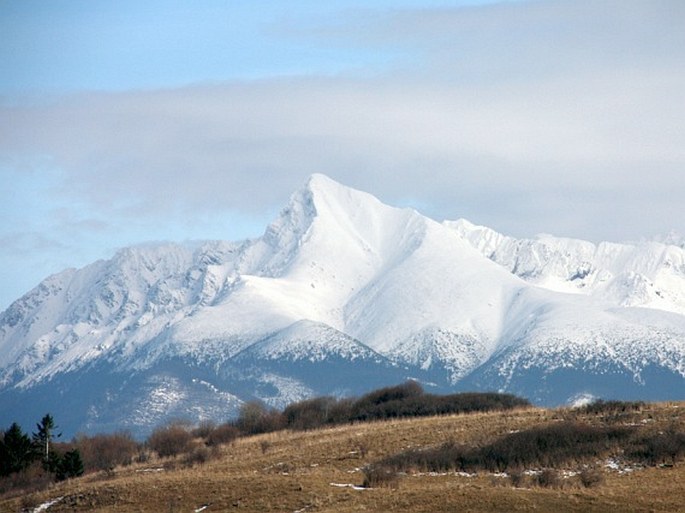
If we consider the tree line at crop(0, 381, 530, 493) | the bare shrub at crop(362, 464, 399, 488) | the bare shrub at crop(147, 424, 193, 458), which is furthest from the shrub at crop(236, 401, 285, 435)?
the bare shrub at crop(362, 464, 399, 488)

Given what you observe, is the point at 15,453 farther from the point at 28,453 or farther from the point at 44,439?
the point at 44,439

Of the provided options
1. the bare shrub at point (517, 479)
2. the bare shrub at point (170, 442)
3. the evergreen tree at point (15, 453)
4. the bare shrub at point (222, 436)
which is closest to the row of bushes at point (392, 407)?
the bare shrub at point (222, 436)

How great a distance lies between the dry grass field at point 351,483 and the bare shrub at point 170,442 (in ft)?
21.2

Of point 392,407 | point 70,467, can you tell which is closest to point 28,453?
point 70,467

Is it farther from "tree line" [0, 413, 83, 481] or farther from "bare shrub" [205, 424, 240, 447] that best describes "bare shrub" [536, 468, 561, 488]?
"tree line" [0, 413, 83, 481]

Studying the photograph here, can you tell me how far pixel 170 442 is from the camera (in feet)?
419

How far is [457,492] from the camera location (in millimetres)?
82062

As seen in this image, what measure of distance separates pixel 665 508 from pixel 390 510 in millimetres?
14571

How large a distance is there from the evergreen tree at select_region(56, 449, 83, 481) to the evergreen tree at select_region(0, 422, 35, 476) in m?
8.47

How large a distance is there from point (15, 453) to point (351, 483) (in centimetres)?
4508

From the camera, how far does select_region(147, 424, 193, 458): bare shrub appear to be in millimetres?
123875

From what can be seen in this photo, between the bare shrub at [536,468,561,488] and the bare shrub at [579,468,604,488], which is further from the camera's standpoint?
the bare shrub at [536,468,561,488]

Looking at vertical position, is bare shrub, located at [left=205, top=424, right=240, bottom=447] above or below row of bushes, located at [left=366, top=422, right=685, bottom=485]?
above

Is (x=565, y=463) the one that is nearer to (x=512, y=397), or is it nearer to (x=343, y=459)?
(x=343, y=459)
